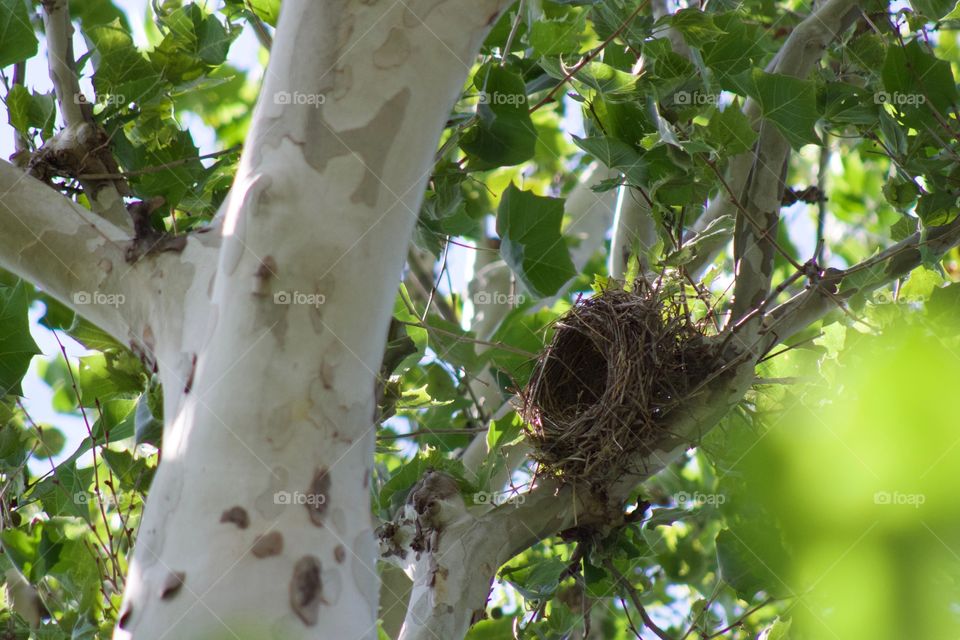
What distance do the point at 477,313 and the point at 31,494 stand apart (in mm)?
1654

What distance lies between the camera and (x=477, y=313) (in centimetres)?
329

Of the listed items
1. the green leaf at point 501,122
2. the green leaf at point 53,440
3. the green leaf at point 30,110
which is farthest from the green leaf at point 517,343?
the green leaf at point 53,440

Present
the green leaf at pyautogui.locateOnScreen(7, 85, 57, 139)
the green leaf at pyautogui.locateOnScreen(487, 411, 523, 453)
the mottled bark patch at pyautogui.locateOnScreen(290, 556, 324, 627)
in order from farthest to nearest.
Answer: the green leaf at pyautogui.locateOnScreen(487, 411, 523, 453) < the green leaf at pyautogui.locateOnScreen(7, 85, 57, 139) < the mottled bark patch at pyautogui.locateOnScreen(290, 556, 324, 627)

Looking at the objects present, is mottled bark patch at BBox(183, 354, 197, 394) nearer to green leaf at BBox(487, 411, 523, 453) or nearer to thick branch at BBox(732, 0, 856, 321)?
green leaf at BBox(487, 411, 523, 453)

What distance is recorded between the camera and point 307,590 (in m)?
0.85

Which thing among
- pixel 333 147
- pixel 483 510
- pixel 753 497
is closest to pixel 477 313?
pixel 483 510

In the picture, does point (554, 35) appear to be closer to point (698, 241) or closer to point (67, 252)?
point (698, 241)

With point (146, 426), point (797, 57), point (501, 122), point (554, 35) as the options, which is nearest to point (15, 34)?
point (146, 426)

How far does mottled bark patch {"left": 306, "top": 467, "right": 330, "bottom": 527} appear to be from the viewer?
2.95ft

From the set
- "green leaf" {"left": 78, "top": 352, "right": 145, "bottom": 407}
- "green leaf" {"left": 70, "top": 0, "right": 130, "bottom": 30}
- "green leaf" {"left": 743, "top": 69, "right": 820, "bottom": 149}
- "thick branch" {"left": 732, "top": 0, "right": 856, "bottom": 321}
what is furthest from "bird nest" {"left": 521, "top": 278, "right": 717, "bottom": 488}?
"green leaf" {"left": 70, "top": 0, "right": 130, "bottom": 30}

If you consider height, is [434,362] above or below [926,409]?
below

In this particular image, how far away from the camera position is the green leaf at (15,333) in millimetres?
1604

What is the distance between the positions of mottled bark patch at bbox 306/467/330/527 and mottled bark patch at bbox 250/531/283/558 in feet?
0.14

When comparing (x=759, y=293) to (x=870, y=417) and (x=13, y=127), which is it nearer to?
(x=13, y=127)
